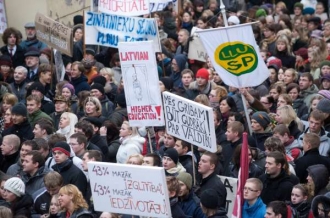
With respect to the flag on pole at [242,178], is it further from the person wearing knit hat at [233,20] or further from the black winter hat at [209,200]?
the person wearing knit hat at [233,20]

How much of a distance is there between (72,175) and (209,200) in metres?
2.15

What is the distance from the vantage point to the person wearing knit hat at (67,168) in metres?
13.1

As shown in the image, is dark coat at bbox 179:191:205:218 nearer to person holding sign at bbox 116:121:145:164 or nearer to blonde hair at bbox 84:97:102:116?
person holding sign at bbox 116:121:145:164

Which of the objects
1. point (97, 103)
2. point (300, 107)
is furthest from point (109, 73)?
point (300, 107)

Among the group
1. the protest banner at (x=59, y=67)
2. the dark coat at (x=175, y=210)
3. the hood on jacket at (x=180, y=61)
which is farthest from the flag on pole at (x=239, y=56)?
the hood on jacket at (x=180, y=61)

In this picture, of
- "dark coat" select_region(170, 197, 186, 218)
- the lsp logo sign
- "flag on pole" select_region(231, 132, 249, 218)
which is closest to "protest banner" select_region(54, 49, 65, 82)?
the lsp logo sign

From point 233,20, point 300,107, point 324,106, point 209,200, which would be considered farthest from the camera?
point 233,20

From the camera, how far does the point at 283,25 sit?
2195 centimetres

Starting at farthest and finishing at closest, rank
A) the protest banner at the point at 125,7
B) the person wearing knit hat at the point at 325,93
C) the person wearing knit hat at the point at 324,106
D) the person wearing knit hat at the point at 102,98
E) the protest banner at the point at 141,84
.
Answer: the protest banner at the point at 125,7 → the person wearing knit hat at the point at 102,98 → the person wearing knit hat at the point at 325,93 → the person wearing knit hat at the point at 324,106 → the protest banner at the point at 141,84

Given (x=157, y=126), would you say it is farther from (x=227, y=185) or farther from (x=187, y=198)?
(x=187, y=198)

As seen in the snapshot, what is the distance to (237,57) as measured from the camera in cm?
1442

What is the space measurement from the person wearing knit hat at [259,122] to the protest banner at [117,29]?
11.8 feet

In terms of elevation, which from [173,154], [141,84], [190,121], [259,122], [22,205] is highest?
[141,84]

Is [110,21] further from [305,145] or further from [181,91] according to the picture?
[305,145]
